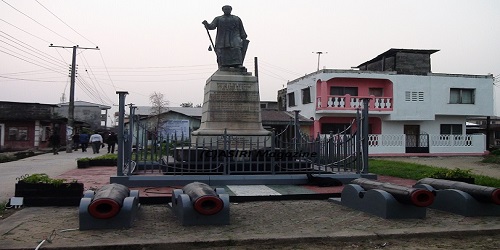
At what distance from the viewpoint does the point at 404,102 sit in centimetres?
3023

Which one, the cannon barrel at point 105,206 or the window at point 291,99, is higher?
the window at point 291,99

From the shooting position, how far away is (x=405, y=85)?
30.3 metres

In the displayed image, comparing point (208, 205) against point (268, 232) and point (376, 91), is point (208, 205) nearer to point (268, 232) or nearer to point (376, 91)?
point (268, 232)

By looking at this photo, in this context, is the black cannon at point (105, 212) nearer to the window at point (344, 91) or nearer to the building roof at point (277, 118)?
the building roof at point (277, 118)

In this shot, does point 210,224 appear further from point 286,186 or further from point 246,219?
point 286,186

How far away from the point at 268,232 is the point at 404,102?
2628cm

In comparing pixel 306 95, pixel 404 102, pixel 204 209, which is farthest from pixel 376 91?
pixel 204 209

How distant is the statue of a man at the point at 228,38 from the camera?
12.9m

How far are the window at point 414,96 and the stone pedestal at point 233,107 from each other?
20524 mm

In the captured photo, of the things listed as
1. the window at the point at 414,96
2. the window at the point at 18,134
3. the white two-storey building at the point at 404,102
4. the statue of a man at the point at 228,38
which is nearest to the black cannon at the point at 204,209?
the statue of a man at the point at 228,38

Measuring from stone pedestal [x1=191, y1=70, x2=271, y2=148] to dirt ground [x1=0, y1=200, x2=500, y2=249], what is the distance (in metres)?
4.86

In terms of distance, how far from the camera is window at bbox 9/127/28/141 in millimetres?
32500

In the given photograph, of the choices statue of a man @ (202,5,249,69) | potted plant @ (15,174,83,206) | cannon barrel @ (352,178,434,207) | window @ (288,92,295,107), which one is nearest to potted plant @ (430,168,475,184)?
cannon barrel @ (352,178,434,207)

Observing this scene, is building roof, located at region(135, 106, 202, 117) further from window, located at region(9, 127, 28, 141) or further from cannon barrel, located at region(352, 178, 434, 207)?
cannon barrel, located at region(352, 178, 434, 207)
